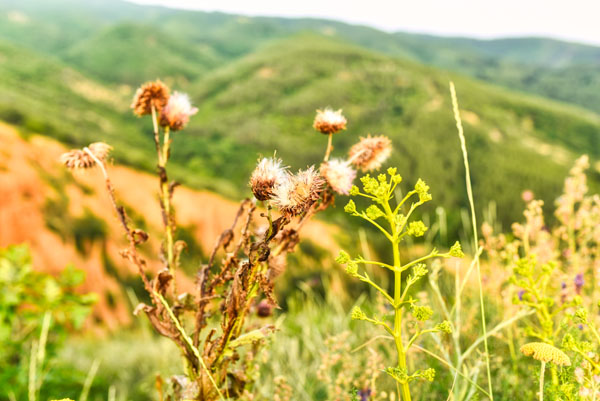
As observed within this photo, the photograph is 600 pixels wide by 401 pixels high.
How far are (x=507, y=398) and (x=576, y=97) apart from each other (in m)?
83.5

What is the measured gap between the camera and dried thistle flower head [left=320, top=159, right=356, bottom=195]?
0.99 meters

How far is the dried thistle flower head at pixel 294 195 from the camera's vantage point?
29.3 inches

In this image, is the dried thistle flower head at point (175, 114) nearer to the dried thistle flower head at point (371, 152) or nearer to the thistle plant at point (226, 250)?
Answer: the thistle plant at point (226, 250)

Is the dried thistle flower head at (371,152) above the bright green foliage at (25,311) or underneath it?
above

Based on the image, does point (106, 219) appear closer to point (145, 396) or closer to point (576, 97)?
point (145, 396)

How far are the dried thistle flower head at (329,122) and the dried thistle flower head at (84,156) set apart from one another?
49 cm

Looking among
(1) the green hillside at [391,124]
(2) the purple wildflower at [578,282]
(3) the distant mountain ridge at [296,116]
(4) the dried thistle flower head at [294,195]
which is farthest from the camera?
(1) the green hillside at [391,124]

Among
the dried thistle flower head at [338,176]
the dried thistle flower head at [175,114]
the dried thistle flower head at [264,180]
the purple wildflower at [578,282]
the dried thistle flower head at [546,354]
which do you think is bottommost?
the purple wildflower at [578,282]

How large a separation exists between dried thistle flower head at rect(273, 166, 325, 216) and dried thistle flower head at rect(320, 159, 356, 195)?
0.69 ft

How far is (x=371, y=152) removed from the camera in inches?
43.4

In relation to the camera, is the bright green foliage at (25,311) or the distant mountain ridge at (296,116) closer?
the bright green foliage at (25,311)

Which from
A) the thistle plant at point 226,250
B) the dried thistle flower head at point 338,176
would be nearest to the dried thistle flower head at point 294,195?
the thistle plant at point 226,250

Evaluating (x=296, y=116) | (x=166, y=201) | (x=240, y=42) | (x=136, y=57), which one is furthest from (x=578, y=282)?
(x=240, y=42)

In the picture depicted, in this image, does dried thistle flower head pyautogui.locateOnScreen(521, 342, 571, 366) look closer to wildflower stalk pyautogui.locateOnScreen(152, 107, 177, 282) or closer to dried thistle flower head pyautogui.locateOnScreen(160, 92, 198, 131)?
wildflower stalk pyautogui.locateOnScreen(152, 107, 177, 282)
